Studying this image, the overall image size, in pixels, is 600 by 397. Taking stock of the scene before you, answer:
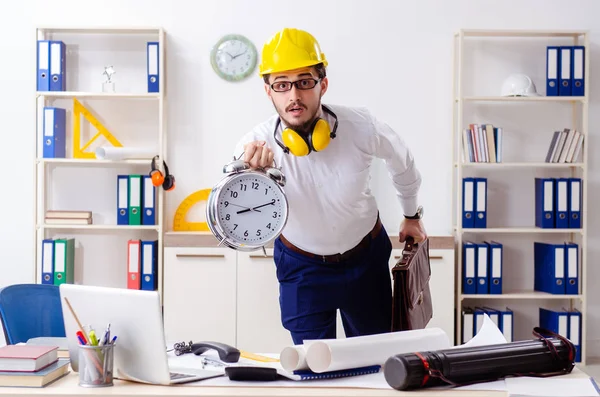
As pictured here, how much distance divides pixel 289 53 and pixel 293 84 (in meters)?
0.10

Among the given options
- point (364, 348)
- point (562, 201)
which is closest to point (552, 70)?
point (562, 201)

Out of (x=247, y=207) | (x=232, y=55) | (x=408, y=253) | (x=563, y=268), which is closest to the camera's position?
(x=247, y=207)

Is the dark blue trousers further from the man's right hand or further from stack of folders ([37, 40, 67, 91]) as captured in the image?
stack of folders ([37, 40, 67, 91])

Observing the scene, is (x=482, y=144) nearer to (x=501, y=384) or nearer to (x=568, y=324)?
(x=568, y=324)

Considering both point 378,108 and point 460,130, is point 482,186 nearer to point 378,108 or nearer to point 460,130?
point 460,130

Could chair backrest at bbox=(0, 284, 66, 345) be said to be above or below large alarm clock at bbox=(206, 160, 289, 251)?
below

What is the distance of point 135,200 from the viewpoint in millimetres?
4785

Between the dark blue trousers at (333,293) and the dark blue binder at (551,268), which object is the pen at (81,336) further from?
A: the dark blue binder at (551,268)

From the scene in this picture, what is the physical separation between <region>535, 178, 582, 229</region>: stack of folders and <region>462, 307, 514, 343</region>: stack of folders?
0.60m

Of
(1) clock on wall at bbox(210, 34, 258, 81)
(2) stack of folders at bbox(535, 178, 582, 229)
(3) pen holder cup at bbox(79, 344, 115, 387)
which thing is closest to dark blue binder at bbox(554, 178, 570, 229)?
(2) stack of folders at bbox(535, 178, 582, 229)

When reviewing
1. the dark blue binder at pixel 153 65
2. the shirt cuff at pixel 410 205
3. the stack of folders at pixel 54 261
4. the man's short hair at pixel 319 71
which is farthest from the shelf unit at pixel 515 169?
the stack of folders at pixel 54 261

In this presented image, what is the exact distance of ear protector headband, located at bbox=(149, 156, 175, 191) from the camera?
4711 millimetres

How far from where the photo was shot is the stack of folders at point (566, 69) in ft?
15.7

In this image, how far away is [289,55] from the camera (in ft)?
8.61
